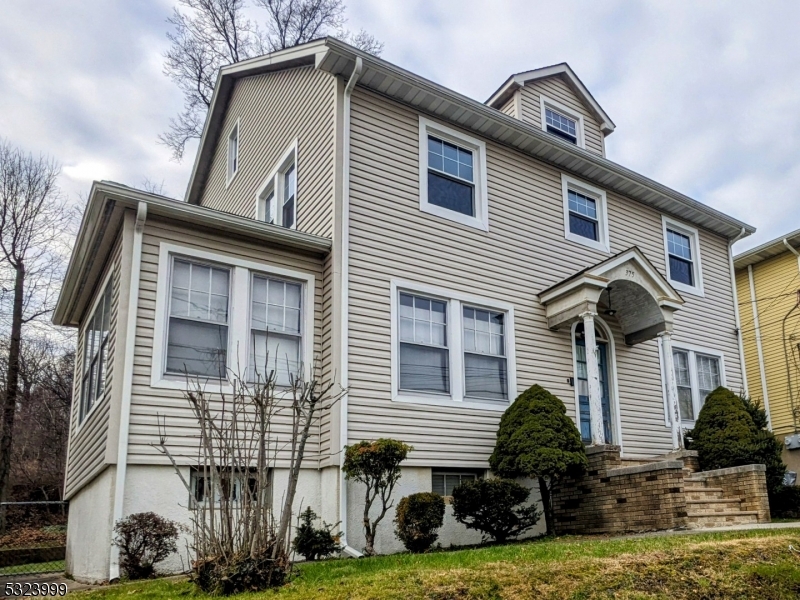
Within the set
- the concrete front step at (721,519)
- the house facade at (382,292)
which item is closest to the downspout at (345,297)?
the house facade at (382,292)

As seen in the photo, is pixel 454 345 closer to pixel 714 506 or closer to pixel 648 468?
pixel 648 468

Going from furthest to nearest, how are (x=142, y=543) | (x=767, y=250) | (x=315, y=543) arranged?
(x=767, y=250) < (x=315, y=543) < (x=142, y=543)

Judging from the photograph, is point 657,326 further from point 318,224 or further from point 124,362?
point 124,362

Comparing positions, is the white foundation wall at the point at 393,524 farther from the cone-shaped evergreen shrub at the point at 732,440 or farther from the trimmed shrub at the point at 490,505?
the cone-shaped evergreen shrub at the point at 732,440

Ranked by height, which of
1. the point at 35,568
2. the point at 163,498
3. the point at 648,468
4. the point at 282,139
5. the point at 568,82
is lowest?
the point at 35,568

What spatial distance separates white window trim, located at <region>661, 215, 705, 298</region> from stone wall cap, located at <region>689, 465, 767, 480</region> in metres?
4.52

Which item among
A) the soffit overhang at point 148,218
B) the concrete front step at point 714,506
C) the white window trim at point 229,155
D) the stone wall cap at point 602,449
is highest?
the white window trim at point 229,155

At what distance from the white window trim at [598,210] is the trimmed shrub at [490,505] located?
5225 mm

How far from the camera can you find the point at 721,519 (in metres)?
9.69

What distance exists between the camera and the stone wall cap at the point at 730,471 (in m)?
10.4

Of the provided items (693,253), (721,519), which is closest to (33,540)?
(721,519)

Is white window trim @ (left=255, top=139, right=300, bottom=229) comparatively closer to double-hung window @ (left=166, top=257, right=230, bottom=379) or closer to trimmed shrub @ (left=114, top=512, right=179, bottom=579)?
double-hung window @ (left=166, top=257, right=230, bottom=379)

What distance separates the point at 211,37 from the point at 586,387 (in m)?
17.8

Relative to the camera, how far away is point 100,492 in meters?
8.77
